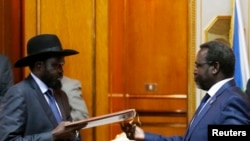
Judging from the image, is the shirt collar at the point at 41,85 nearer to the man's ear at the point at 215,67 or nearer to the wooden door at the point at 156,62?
the man's ear at the point at 215,67

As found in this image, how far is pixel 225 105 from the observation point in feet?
9.92

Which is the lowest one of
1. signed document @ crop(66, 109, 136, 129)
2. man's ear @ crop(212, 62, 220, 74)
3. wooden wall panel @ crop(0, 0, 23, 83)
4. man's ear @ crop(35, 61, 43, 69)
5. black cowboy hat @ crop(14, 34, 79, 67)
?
signed document @ crop(66, 109, 136, 129)

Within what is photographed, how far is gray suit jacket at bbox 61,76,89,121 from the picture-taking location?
4619 mm

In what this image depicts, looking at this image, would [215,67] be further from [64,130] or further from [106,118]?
[64,130]

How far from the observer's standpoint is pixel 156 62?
6012 millimetres

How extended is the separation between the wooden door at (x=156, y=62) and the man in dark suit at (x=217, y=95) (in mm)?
2569

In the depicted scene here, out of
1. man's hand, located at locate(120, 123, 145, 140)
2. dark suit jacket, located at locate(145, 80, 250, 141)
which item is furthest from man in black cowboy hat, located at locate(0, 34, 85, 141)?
dark suit jacket, located at locate(145, 80, 250, 141)

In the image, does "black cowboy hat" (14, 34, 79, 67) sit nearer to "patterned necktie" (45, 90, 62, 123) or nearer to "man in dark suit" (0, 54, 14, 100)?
"patterned necktie" (45, 90, 62, 123)

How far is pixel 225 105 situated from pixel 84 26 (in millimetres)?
2271

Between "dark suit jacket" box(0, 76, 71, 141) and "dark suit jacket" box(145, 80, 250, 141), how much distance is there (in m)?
0.88

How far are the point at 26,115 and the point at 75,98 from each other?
1.37 metres

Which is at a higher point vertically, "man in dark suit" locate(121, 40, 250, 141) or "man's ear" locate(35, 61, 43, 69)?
"man's ear" locate(35, 61, 43, 69)

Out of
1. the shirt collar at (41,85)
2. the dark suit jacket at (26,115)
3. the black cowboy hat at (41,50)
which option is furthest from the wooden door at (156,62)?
the dark suit jacket at (26,115)

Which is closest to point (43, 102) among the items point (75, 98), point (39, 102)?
point (39, 102)
